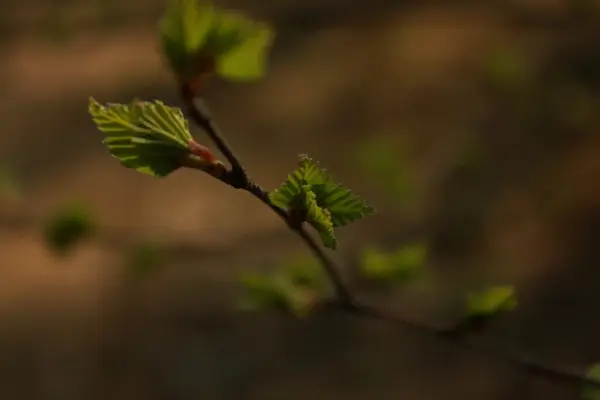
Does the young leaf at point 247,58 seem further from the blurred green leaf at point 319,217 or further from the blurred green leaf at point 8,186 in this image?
the blurred green leaf at point 8,186

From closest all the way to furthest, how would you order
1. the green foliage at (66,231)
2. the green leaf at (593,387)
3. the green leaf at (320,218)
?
the green leaf at (320,218) → the green leaf at (593,387) → the green foliage at (66,231)

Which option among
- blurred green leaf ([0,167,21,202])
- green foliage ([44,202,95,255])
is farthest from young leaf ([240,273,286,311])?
blurred green leaf ([0,167,21,202])

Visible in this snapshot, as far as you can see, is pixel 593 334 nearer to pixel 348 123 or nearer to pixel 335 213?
pixel 348 123

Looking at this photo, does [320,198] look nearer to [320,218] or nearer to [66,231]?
[320,218]

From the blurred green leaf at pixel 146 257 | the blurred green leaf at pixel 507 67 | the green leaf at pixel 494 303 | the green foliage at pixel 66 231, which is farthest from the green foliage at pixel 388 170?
the green leaf at pixel 494 303

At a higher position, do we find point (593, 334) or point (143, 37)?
point (143, 37)

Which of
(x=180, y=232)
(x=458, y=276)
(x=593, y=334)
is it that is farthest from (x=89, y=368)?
(x=593, y=334)
